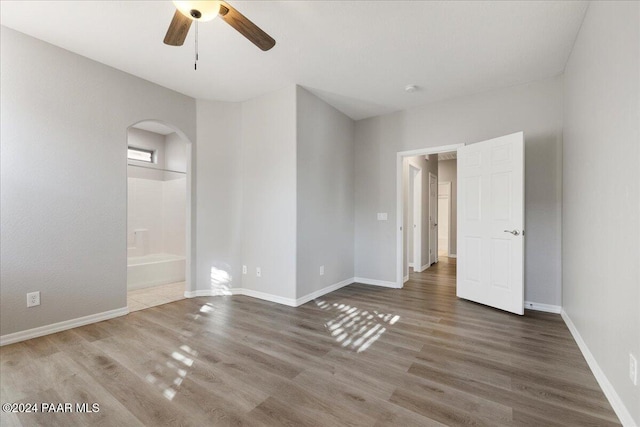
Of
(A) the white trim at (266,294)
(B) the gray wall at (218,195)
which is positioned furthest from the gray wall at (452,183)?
(B) the gray wall at (218,195)

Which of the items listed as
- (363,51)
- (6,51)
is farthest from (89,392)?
(363,51)

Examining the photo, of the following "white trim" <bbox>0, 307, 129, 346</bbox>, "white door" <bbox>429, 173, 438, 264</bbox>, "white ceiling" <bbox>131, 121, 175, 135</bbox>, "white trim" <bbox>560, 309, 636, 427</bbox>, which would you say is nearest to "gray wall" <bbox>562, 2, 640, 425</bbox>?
"white trim" <bbox>560, 309, 636, 427</bbox>

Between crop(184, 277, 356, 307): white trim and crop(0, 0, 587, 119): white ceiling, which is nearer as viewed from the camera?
crop(0, 0, 587, 119): white ceiling

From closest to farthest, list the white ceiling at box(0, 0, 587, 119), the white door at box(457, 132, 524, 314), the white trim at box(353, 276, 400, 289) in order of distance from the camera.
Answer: the white ceiling at box(0, 0, 587, 119)
the white door at box(457, 132, 524, 314)
the white trim at box(353, 276, 400, 289)

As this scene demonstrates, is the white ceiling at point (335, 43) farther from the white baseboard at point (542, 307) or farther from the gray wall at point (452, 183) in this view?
the gray wall at point (452, 183)

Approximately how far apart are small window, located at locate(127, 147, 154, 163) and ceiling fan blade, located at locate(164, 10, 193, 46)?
13.9ft

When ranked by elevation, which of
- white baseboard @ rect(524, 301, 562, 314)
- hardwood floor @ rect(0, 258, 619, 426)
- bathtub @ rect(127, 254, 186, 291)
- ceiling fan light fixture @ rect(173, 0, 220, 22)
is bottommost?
hardwood floor @ rect(0, 258, 619, 426)

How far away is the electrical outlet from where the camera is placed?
2.52 meters

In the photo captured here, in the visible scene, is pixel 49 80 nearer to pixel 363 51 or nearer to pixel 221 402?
pixel 363 51

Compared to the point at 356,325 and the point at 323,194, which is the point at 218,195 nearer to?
the point at 323,194

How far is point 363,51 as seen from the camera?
2785 mm

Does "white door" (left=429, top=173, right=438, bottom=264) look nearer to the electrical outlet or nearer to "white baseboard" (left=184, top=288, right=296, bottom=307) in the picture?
"white baseboard" (left=184, top=288, right=296, bottom=307)

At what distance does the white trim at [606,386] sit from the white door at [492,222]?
76 centimetres

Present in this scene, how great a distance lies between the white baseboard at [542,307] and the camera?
3.19m
